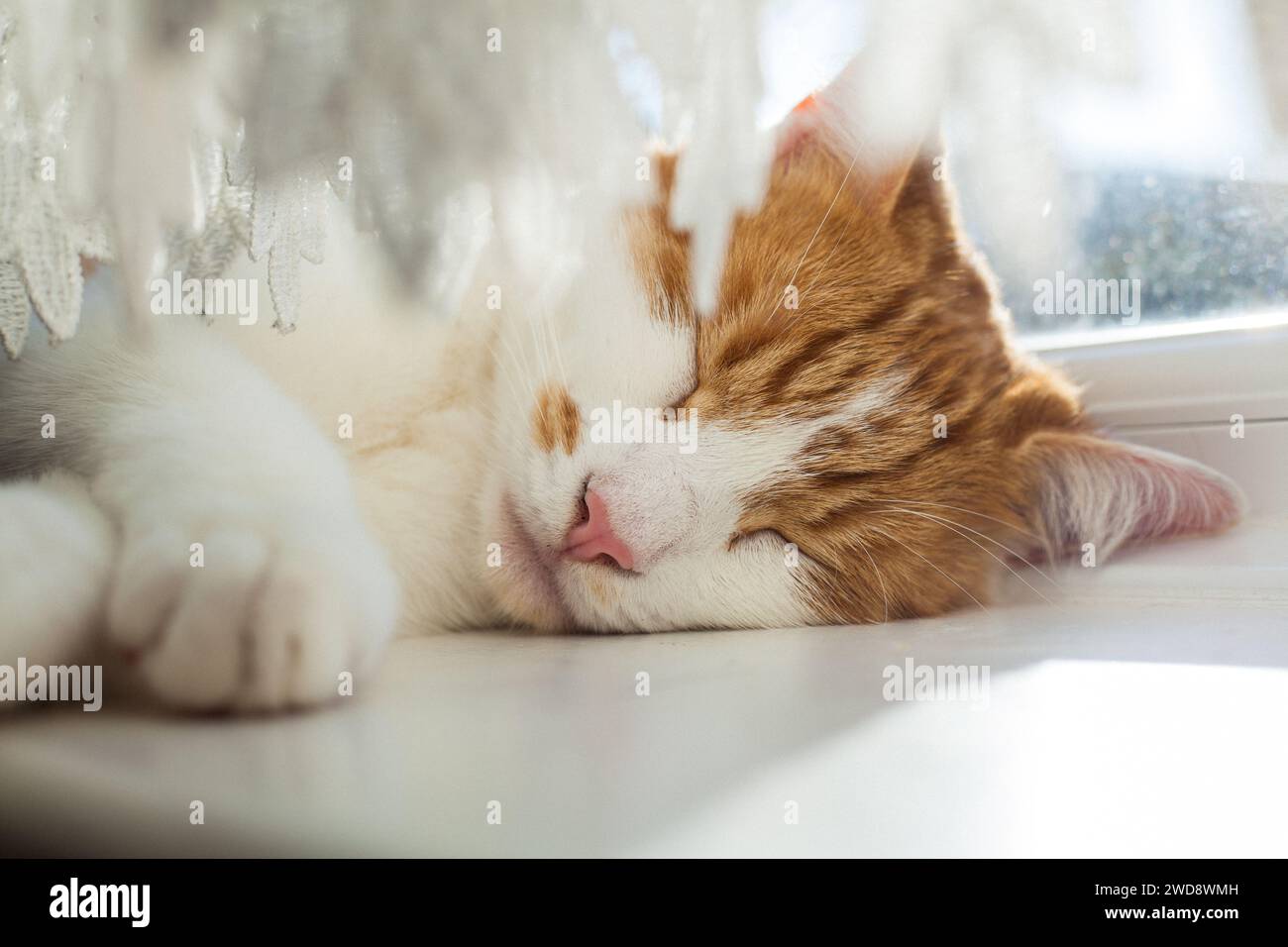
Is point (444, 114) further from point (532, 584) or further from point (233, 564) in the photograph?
point (532, 584)

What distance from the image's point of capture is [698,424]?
1.07 m

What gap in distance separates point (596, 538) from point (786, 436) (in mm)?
254

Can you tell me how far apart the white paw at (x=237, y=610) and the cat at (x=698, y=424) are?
0.14m

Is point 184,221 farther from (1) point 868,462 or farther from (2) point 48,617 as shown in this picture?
(1) point 868,462

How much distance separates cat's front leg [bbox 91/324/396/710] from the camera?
0.54m

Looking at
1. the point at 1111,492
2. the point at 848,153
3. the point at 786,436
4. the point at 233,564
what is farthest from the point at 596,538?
the point at 1111,492

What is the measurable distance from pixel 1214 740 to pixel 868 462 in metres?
0.55

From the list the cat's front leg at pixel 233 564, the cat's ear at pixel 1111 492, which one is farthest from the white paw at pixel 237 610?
the cat's ear at pixel 1111 492

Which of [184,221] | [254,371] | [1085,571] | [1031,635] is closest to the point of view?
[184,221]

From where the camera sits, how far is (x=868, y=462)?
1137mm

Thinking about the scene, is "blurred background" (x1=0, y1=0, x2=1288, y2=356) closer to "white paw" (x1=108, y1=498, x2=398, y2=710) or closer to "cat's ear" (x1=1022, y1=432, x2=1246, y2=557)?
"white paw" (x1=108, y1=498, x2=398, y2=710)

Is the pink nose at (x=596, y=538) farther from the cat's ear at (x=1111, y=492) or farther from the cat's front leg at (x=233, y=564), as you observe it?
the cat's ear at (x=1111, y=492)
